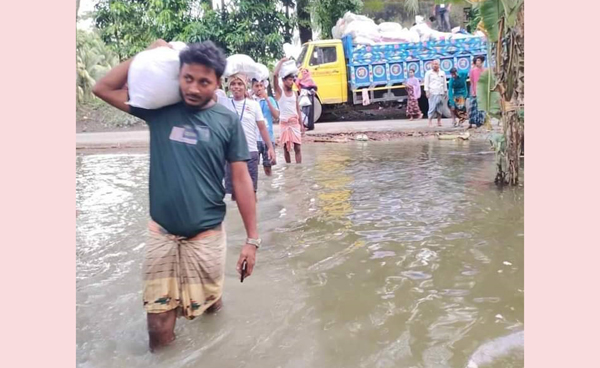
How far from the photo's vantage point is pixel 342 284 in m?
4.05

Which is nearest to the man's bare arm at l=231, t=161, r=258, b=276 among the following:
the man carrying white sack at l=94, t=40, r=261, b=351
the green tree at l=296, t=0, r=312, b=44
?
the man carrying white sack at l=94, t=40, r=261, b=351

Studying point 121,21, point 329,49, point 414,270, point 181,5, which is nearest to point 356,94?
point 329,49

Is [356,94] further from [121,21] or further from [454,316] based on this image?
[454,316]

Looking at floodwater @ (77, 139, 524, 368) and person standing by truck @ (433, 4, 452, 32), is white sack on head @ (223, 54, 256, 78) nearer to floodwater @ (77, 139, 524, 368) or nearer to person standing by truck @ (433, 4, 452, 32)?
floodwater @ (77, 139, 524, 368)

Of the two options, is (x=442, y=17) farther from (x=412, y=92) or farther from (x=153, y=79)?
(x=153, y=79)

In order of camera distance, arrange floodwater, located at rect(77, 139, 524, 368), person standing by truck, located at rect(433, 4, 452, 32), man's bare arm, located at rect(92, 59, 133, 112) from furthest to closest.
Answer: person standing by truck, located at rect(433, 4, 452, 32) < floodwater, located at rect(77, 139, 524, 368) < man's bare arm, located at rect(92, 59, 133, 112)

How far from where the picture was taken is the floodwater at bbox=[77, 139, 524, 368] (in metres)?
3.11

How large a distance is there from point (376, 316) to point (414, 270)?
0.89 meters

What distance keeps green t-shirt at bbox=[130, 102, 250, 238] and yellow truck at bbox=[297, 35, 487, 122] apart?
582 inches

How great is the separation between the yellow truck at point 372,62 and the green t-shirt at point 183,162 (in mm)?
14770

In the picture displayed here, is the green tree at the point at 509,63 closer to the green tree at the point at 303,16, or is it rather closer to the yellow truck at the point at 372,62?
the yellow truck at the point at 372,62

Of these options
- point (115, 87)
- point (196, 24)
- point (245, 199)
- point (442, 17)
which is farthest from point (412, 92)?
point (115, 87)

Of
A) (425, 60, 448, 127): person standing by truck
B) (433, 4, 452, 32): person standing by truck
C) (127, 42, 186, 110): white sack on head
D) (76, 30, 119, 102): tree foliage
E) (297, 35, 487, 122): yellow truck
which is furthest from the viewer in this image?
(433, 4, 452, 32): person standing by truck

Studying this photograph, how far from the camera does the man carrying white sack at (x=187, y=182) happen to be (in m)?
2.96
